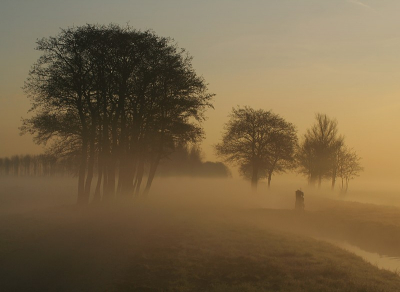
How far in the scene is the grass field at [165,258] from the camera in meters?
15.5

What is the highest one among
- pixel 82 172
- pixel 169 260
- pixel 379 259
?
pixel 82 172

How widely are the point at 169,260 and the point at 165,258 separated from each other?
361 millimetres

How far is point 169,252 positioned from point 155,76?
2098 cm

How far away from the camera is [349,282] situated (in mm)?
15422

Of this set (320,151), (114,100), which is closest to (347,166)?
(320,151)

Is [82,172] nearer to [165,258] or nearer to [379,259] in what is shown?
[165,258]

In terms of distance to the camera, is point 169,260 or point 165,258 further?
point 165,258

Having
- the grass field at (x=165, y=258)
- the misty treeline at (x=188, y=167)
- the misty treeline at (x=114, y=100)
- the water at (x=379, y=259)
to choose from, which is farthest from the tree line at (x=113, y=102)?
the misty treeline at (x=188, y=167)

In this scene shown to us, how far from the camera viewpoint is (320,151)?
79.7 metres

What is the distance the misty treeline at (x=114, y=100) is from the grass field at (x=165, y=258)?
8115 millimetres

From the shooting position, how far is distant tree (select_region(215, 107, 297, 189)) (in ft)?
205

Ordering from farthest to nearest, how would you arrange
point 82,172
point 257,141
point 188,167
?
point 188,167 → point 257,141 → point 82,172

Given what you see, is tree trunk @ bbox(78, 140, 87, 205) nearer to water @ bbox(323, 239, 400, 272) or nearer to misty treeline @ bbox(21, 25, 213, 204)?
misty treeline @ bbox(21, 25, 213, 204)

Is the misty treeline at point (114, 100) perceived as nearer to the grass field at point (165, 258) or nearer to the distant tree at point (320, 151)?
the grass field at point (165, 258)
